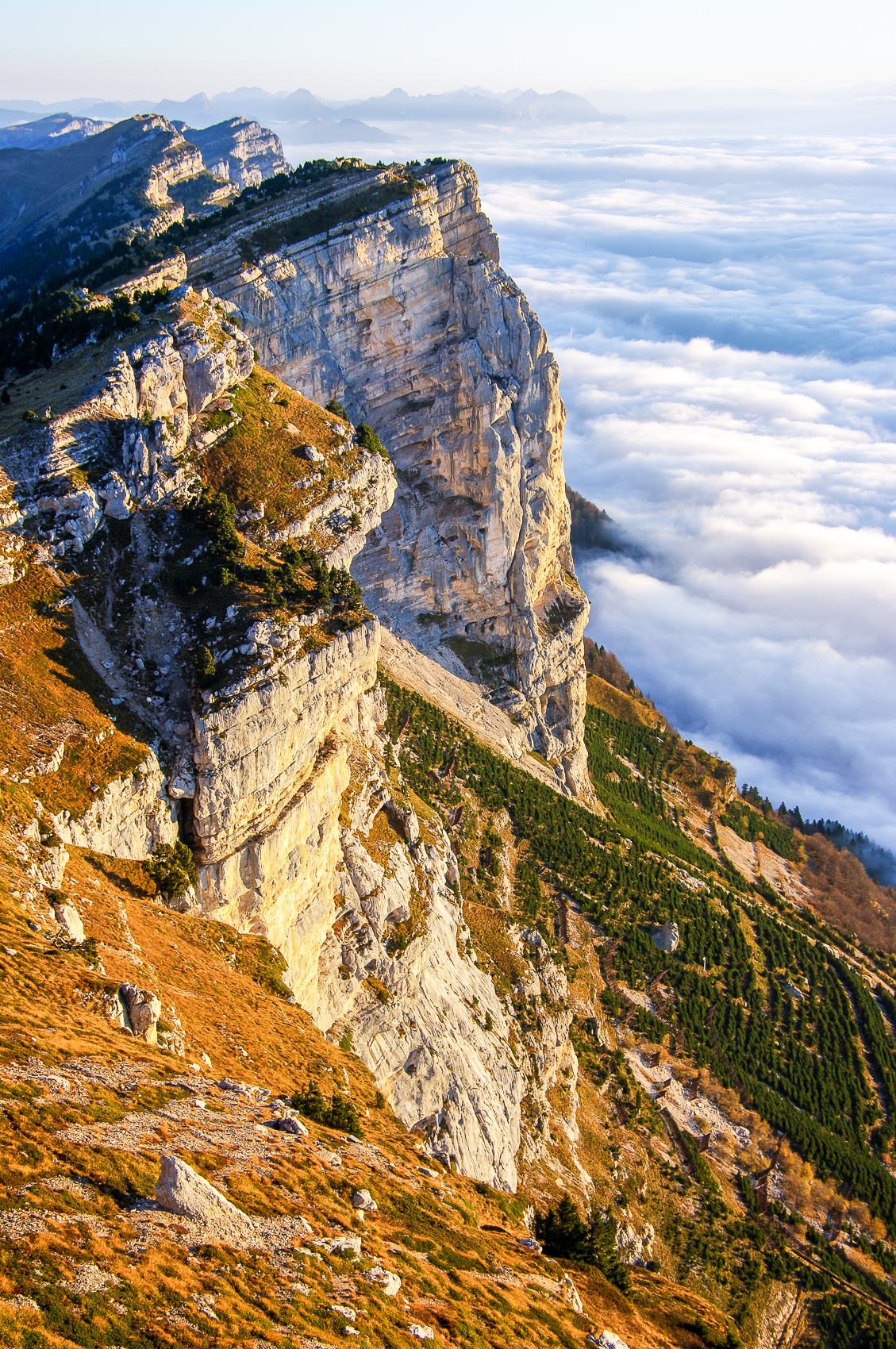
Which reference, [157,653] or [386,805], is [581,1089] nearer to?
[386,805]

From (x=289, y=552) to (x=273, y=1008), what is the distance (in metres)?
31.6

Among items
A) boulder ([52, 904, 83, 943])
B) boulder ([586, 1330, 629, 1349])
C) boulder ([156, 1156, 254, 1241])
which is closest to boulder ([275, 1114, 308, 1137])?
boulder ([156, 1156, 254, 1241])

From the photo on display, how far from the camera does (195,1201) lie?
22141 mm

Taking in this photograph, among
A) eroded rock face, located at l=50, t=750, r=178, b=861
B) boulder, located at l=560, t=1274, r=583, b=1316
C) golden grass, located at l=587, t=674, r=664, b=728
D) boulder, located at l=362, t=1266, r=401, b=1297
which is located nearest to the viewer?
boulder, located at l=362, t=1266, r=401, b=1297

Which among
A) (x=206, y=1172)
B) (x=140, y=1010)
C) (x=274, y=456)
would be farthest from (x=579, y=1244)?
(x=274, y=456)

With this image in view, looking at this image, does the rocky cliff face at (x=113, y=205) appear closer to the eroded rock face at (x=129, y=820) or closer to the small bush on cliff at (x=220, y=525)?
the small bush on cliff at (x=220, y=525)

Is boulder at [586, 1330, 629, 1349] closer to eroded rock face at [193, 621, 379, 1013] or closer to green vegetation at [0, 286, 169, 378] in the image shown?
eroded rock face at [193, 621, 379, 1013]

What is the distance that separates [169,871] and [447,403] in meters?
89.9

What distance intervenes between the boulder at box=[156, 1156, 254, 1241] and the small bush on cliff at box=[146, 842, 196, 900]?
2323cm

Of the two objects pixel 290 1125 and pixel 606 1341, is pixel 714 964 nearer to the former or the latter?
pixel 606 1341

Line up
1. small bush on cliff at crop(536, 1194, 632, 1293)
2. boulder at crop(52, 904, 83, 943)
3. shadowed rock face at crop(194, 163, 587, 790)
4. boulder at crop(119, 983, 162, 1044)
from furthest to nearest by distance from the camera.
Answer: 1. shadowed rock face at crop(194, 163, 587, 790)
2. small bush on cliff at crop(536, 1194, 632, 1293)
3. boulder at crop(52, 904, 83, 943)
4. boulder at crop(119, 983, 162, 1044)

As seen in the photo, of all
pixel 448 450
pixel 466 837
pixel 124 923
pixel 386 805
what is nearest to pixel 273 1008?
pixel 124 923

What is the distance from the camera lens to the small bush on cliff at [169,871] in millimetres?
44281

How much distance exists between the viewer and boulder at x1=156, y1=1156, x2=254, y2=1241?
21812mm
